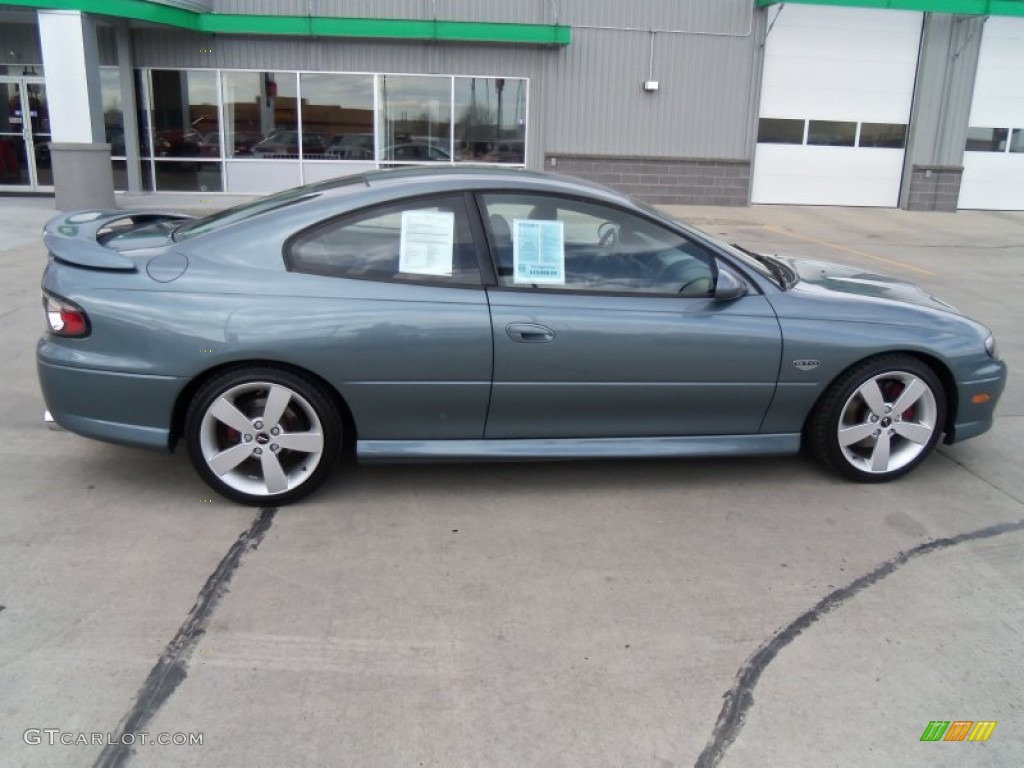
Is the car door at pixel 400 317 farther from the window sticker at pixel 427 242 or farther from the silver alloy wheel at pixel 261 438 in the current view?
the silver alloy wheel at pixel 261 438

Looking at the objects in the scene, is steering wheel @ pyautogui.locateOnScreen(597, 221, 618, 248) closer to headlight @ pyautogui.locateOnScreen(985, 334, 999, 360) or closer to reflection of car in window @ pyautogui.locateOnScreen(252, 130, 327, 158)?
headlight @ pyautogui.locateOnScreen(985, 334, 999, 360)

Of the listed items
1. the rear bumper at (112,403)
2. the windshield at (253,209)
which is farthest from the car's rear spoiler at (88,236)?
the rear bumper at (112,403)

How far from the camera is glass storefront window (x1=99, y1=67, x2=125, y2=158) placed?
17.1 meters

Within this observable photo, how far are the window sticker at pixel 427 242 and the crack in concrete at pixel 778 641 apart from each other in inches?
83.2

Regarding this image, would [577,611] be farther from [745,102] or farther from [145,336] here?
[745,102]

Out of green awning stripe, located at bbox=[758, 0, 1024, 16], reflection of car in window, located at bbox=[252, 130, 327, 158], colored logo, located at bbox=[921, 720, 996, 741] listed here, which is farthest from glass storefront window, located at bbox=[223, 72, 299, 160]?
colored logo, located at bbox=[921, 720, 996, 741]

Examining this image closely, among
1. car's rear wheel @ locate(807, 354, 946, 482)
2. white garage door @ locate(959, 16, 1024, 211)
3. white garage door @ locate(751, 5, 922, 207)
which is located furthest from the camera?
white garage door @ locate(959, 16, 1024, 211)

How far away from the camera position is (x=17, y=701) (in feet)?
8.86

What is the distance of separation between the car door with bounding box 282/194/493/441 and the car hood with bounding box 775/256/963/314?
180 centimetres

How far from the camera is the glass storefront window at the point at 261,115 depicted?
1727cm

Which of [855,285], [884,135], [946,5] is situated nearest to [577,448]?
[855,285]

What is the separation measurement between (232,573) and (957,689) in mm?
2718

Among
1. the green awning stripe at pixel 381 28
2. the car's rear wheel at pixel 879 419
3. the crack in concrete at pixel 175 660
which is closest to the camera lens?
the crack in concrete at pixel 175 660

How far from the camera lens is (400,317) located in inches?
153
